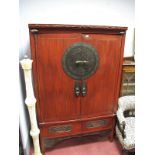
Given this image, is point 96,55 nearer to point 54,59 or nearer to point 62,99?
point 54,59

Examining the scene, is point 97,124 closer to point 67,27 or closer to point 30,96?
point 30,96

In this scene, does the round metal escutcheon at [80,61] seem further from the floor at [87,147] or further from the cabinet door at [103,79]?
the floor at [87,147]

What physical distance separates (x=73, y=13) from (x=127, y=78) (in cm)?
110

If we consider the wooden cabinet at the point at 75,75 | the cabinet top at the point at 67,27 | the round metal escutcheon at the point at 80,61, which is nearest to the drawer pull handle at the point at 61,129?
the wooden cabinet at the point at 75,75

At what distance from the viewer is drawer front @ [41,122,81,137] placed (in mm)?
1715

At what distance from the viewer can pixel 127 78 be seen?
193cm

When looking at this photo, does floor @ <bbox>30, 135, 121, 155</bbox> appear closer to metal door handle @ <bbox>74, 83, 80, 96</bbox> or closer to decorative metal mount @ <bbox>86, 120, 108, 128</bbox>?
decorative metal mount @ <bbox>86, 120, 108, 128</bbox>

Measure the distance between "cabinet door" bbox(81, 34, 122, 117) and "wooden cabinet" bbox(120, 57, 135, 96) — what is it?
0.60ft

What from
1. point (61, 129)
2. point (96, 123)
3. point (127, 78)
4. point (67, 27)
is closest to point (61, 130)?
point (61, 129)

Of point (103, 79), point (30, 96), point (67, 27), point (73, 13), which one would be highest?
point (73, 13)
